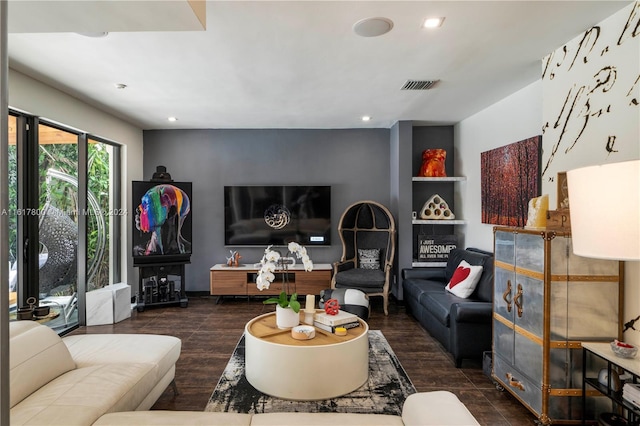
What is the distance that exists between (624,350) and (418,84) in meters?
2.64

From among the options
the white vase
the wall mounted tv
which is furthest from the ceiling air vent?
the white vase

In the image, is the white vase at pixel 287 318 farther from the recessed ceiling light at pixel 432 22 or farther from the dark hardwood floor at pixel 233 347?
the recessed ceiling light at pixel 432 22

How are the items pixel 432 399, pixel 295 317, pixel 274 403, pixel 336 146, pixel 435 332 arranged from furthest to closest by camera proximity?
pixel 336 146 < pixel 435 332 < pixel 295 317 < pixel 274 403 < pixel 432 399

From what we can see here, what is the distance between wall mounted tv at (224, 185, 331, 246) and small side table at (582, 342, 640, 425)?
3620 millimetres

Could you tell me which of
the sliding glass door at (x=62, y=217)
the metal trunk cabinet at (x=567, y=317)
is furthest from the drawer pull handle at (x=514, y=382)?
the sliding glass door at (x=62, y=217)

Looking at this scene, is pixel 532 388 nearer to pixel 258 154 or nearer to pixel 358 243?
pixel 358 243

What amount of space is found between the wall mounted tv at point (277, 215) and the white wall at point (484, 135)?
78.1 inches

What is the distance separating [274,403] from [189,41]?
262 cm

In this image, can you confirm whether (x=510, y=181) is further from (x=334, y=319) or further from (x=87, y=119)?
(x=87, y=119)

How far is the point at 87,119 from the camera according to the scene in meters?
4.03

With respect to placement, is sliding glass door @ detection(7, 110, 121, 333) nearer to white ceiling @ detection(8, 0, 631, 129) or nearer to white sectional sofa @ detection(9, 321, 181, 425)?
white ceiling @ detection(8, 0, 631, 129)

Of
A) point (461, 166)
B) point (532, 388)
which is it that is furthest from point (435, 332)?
point (461, 166)

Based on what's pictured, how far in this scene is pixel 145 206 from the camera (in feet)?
15.0

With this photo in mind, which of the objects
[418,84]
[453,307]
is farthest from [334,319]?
[418,84]
